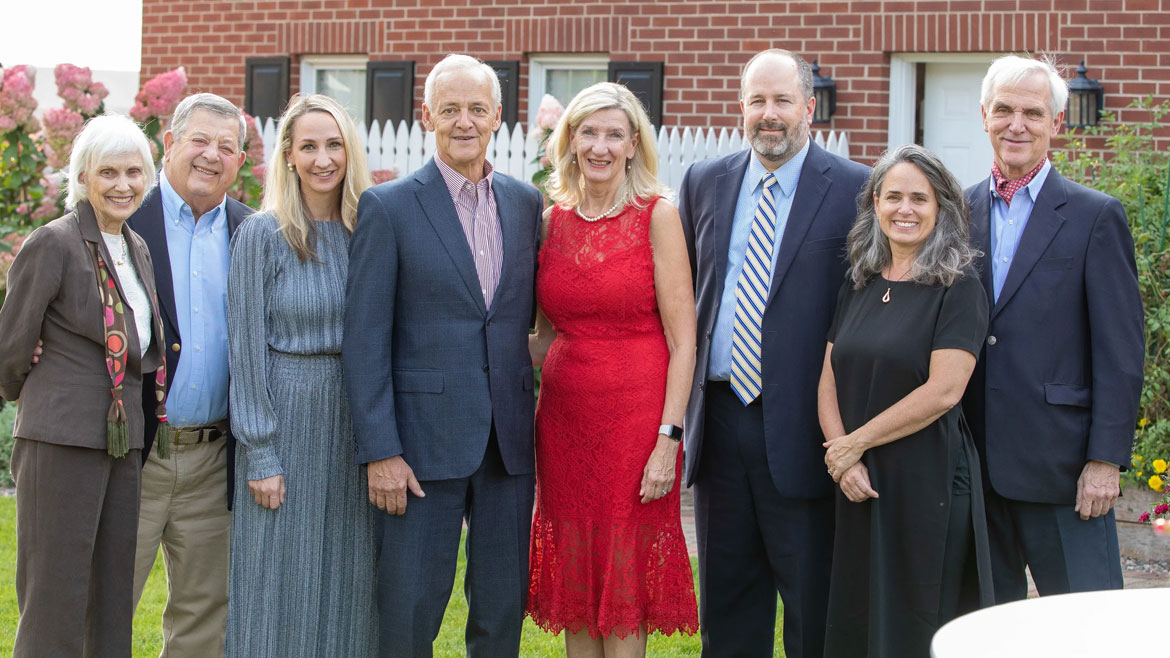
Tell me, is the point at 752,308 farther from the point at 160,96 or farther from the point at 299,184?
the point at 160,96

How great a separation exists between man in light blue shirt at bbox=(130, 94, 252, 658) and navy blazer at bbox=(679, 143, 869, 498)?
162cm

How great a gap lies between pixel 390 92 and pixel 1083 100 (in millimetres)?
5326

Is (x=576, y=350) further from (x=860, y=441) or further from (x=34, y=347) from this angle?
(x=34, y=347)

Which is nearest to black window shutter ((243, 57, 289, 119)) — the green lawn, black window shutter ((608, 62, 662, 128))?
black window shutter ((608, 62, 662, 128))

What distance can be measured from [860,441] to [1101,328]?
0.81 meters

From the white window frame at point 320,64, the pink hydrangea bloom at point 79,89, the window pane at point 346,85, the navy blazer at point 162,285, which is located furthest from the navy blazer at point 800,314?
the window pane at point 346,85

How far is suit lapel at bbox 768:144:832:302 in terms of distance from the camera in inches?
163

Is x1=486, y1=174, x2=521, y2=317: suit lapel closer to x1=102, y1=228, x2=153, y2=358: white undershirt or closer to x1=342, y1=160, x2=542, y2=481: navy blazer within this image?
x1=342, y1=160, x2=542, y2=481: navy blazer

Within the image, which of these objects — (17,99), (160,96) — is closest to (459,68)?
(160,96)

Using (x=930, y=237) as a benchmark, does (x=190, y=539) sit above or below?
below

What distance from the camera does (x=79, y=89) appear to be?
22.4 ft

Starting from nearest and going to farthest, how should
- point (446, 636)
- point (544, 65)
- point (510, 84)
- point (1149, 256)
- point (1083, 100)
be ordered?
point (446, 636) → point (1149, 256) → point (1083, 100) → point (510, 84) → point (544, 65)

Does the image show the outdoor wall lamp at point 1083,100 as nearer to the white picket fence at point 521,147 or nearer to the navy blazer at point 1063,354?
the white picket fence at point 521,147

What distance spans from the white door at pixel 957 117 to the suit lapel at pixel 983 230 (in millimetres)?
5182
